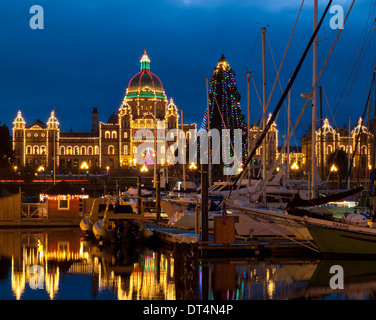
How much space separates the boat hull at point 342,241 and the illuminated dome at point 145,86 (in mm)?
154595

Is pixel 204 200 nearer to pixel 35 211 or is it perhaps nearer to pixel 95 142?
pixel 35 211

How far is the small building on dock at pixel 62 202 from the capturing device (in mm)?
41906

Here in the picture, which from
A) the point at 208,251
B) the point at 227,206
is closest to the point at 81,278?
the point at 208,251

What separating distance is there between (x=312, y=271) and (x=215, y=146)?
4602 centimetres

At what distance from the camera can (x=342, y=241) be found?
26641 mm

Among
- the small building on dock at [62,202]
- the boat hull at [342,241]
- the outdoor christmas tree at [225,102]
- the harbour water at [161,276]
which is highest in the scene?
the outdoor christmas tree at [225,102]

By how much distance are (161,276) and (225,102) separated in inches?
1896

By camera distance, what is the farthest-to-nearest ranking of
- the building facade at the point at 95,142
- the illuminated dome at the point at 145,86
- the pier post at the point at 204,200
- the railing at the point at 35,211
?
1. the illuminated dome at the point at 145,86
2. the building facade at the point at 95,142
3. the railing at the point at 35,211
4. the pier post at the point at 204,200

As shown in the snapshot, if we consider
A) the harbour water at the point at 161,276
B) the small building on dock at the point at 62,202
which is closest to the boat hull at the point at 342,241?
the harbour water at the point at 161,276

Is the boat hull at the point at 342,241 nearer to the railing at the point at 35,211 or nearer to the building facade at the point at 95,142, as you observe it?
the railing at the point at 35,211

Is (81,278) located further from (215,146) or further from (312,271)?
(215,146)

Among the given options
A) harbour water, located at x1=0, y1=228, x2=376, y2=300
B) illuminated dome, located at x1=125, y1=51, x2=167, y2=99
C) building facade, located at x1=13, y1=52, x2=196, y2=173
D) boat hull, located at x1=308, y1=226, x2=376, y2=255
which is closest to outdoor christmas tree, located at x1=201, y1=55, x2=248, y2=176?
harbour water, located at x1=0, y1=228, x2=376, y2=300

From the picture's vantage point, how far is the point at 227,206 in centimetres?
2858

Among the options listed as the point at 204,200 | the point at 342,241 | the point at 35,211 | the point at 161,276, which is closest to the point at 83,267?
the point at 161,276
